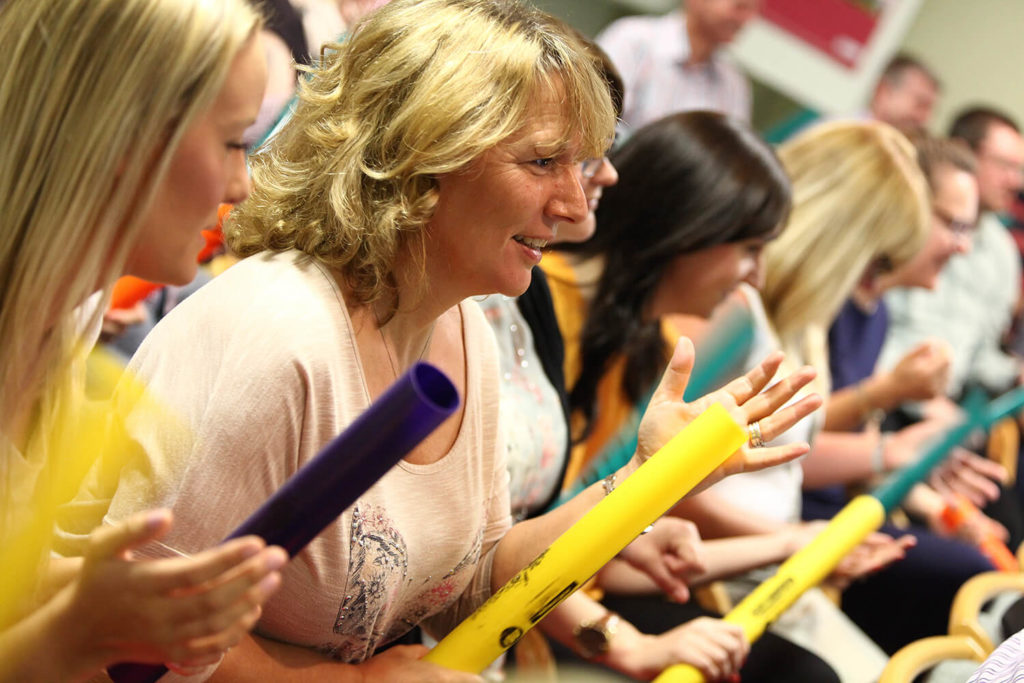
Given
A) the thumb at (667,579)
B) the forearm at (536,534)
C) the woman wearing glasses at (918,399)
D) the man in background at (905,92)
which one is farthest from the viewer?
the man in background at (905,92)

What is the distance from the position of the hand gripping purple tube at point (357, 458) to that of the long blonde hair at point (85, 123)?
23cm

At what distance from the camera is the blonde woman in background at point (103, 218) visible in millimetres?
677

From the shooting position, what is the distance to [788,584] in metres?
1.46

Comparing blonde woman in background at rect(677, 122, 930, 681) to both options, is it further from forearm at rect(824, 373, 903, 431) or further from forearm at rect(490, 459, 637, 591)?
forearm at rect(490, 459, 637, 591)

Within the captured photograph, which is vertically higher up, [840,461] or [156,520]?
[156,520]

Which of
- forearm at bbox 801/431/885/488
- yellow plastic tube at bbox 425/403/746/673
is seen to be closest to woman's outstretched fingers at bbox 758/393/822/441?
yellow plastic tube at bbox 425/403/746/673

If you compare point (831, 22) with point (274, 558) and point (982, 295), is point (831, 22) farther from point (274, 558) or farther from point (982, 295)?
point (274, 558)

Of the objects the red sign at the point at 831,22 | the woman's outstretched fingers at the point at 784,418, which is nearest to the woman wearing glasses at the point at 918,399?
the red sign at the point at 831,22

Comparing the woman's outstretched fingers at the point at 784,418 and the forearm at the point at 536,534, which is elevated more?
the woman's outstretched fingers at the point at 784,418

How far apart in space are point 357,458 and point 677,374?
1.66ft

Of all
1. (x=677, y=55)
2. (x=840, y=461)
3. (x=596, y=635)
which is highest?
(x=677, y=55)

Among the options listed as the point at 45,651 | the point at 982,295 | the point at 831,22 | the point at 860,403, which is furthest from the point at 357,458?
the point at 831,22

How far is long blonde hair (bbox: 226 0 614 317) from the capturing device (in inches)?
40.1

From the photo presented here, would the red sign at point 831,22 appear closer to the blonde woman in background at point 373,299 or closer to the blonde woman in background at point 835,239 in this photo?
the blonde woman in background at point 835,239
